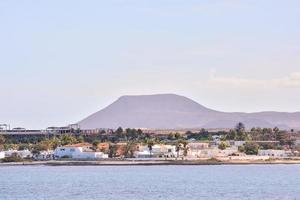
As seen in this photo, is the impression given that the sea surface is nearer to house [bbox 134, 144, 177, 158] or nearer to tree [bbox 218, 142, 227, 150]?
house [bbox 134, 144, 177, 158]

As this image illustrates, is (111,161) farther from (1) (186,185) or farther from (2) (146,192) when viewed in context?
(2) (146,192)

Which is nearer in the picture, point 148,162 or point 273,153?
point 148,162

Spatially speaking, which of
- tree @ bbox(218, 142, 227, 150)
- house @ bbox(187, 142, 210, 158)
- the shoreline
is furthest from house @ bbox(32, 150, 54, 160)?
tree @ bbox(218, 142, 227, 150)

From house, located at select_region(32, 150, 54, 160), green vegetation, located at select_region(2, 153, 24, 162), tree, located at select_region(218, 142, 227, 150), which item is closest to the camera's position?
green vegetation, located at select_region(2, 153, 24, 162)

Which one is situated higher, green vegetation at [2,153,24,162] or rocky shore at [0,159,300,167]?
green vegetation at [2,153,24,162]

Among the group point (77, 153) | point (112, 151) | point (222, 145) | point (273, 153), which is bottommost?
point (273, 153)

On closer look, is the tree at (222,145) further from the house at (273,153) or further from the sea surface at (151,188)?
the sea surface at (151,188)

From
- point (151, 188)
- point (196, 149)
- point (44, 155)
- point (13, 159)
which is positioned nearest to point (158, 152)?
point (196, 149)

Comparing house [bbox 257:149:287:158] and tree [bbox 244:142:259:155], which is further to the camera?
tree [bbox 244:142:259:155]

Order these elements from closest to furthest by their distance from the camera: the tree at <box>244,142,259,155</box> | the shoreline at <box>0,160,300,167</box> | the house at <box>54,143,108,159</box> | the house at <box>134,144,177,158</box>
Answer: the shoreline at <box>0,160,300,167</box> < the house at <box>54,143,108,159</box> < the house at <box>134,144,177,158</box> < the tree at <box>244,142,259,155</box>

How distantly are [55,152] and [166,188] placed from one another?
Result: 86.2m

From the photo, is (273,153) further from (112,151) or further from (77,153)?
(77,153)

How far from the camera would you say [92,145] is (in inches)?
7215

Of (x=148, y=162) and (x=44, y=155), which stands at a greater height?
(x=44, y=155)
